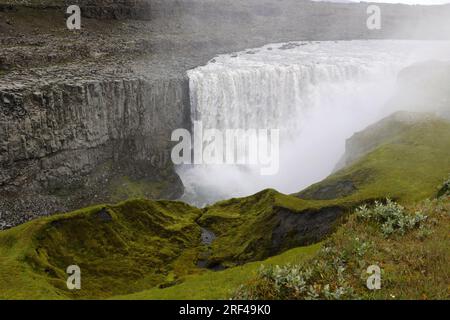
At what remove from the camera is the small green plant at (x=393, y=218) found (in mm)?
21844

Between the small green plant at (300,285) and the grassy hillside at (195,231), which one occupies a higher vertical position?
the small green plant at (300,285)

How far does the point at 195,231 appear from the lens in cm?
4534

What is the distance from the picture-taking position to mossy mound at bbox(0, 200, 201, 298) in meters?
30.1

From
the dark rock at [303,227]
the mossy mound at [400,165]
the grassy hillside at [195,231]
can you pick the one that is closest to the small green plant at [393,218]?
the grassy hillside at [195,231]

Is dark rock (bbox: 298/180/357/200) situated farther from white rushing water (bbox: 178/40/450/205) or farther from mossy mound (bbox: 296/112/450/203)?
→ white rushing water (bbox: 178/40/450/205)

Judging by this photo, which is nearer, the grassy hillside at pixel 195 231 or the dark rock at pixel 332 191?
the grassy hillside at pixel 195 231

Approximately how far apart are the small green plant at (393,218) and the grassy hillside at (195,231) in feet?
2.86

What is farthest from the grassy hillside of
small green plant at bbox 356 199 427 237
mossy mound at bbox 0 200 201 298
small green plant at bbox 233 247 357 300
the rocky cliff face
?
the rocky cliff face

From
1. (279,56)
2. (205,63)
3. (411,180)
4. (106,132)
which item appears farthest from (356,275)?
(279,56)

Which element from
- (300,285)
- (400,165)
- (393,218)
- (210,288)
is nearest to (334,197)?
(400,165)

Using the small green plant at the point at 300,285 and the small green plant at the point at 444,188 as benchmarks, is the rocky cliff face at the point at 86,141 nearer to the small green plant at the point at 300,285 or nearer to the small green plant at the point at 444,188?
the small green plant at the point at 444,188

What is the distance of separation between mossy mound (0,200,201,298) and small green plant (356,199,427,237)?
557 inches
